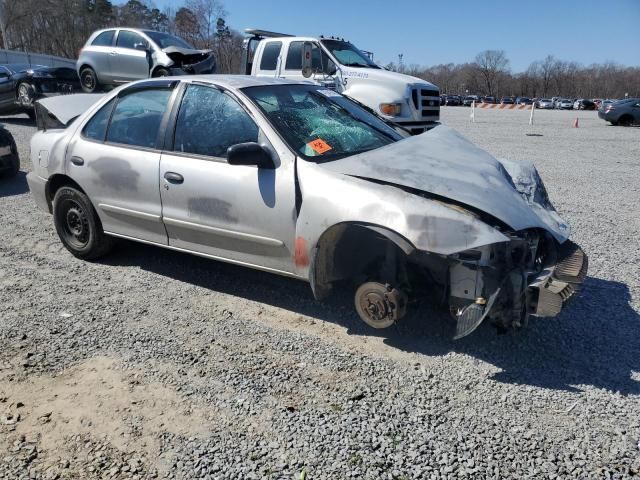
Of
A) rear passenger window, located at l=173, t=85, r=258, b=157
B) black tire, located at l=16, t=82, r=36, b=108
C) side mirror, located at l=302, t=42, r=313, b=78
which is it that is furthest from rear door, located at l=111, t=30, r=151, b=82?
rear passenger window, located at l=173, t=85, r=258, b=157

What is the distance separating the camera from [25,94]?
13188 mm

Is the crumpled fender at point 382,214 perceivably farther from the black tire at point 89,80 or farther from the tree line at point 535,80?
the tree line at point 535,80

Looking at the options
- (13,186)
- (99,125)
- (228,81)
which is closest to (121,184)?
(99,125)

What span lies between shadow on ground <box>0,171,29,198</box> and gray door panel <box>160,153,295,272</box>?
4.63 meters

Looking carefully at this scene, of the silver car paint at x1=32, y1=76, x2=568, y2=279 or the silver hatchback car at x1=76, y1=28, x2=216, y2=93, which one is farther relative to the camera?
the silver hatchback car at x1=76, y1=28, x2=216, y2=93

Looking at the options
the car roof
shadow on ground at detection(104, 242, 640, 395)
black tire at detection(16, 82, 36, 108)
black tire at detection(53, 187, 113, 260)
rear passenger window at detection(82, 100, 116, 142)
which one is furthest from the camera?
black tire at detection(16, 82, 36, 108)

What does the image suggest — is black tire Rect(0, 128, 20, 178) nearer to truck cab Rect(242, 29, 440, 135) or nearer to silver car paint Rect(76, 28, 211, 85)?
truck cab Rect(242, 29, 440, 135)

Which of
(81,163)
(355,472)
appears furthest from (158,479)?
(81,163)

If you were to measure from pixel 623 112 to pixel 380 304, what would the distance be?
23811mm

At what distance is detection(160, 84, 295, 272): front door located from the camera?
3.56 metres

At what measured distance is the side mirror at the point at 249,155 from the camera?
349 cm

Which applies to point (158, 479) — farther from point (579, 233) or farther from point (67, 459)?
point (579, 233)

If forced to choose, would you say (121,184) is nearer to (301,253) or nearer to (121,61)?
(301,253)

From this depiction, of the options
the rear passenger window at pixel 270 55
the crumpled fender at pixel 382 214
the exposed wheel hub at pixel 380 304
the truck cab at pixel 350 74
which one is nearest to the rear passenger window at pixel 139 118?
the crumpled fender at pixel 382 214
